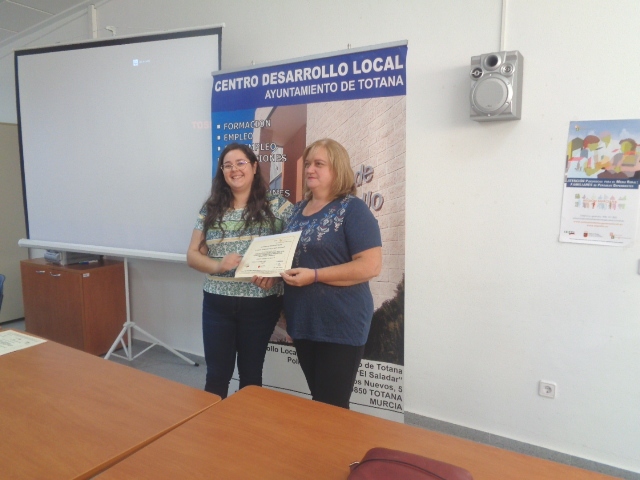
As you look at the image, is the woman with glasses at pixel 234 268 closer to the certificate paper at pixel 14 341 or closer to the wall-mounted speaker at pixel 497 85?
the certificate paper at pixel 14 341

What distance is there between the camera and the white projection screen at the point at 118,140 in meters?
3.00

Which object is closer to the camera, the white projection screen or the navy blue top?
the navy blue top

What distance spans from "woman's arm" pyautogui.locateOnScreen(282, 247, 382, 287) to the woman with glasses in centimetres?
29

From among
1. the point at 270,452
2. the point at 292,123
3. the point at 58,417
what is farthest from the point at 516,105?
the point at 58,417

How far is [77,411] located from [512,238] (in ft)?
7.06

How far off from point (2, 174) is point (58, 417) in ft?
14.5

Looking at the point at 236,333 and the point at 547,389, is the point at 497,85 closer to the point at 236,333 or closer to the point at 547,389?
the point at 547,389

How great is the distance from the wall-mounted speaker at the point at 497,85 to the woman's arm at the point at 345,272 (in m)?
1.06

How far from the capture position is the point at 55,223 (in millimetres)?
3572

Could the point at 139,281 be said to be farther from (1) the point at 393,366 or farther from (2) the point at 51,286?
(1) the point at 393,366

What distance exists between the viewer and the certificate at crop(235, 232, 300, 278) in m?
1.75

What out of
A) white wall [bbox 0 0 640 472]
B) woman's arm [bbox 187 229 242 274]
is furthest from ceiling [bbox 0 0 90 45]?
woman's arm [bbox 187 229 242 274]

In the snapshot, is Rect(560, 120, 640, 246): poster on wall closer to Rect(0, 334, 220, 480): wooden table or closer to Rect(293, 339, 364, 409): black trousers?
Rect(293, 339, 364, 409): black trousers

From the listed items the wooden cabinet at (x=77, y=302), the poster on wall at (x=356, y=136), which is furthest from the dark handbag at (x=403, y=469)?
the wooden cabinet at (x=77, y=302)
